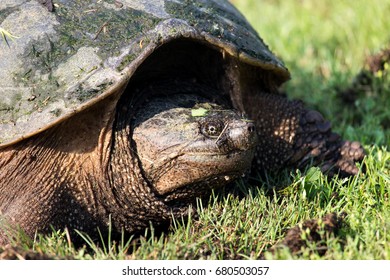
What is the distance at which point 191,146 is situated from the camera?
340 centimetres

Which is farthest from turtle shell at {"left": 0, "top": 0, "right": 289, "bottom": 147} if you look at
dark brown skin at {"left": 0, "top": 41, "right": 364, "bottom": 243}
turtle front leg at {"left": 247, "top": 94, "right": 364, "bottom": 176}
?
turtle front leg at {"left": 247, "top": 94, "right": 364, "bottom": 176}

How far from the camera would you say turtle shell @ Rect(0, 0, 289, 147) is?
3.37 m

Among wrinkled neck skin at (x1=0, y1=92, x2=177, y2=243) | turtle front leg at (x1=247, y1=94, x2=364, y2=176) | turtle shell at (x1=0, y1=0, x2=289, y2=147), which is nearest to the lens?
turtle shell at (x1=0, y1=0, x2=289, y2=147)

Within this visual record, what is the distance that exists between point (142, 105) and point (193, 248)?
0.95 metres

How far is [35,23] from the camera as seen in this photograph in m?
3.58

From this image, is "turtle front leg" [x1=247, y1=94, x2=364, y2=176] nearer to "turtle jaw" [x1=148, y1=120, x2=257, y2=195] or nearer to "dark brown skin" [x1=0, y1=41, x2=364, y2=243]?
"dark brown skin" [x1=0, y1=41, x2=364, y2=243]

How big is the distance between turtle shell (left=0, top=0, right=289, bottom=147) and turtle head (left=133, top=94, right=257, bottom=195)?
0.30 meters

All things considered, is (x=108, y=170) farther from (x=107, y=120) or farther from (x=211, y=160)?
(x=211, y=160)

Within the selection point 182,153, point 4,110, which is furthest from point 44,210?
point 182,153

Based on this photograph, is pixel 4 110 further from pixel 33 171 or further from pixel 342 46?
pixel 342 46

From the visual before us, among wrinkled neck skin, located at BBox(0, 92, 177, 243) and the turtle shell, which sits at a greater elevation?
the turtle shell

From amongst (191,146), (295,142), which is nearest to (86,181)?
(191,146)

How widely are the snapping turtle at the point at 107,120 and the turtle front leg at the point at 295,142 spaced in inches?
21.5

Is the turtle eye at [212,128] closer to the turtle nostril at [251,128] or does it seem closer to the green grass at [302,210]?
the turtle nostril at [251,128]
